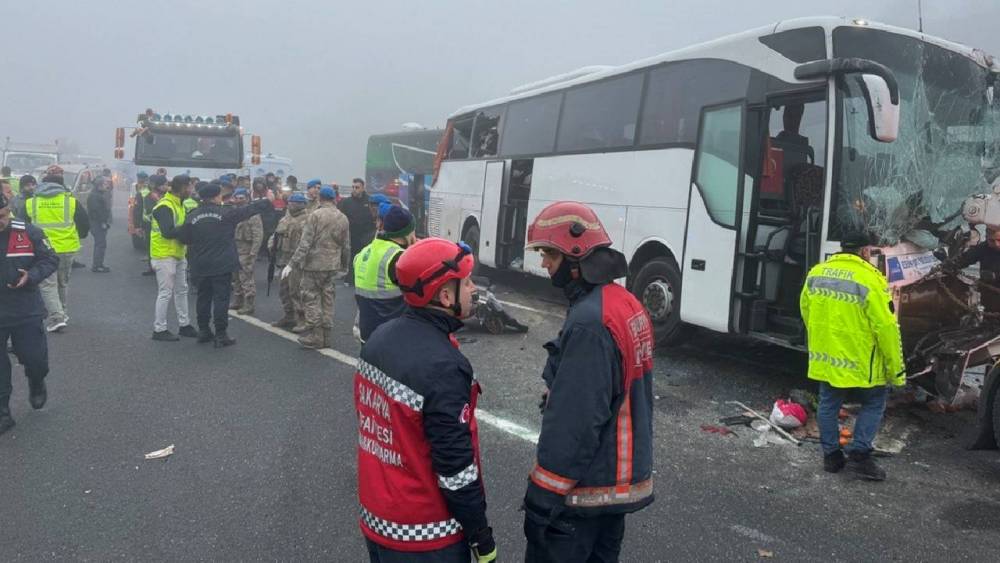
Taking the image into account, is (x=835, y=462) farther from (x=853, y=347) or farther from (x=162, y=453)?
(x=162, y=453)

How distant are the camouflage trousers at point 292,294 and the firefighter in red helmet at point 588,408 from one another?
6036 millimetres

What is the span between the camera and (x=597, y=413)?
2.19 meters

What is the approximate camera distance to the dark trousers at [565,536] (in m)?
2.24

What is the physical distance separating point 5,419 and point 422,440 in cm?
460

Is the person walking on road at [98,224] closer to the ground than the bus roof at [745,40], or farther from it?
closer to the ground

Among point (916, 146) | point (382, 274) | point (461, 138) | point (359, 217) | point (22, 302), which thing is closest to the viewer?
point (382, 274)

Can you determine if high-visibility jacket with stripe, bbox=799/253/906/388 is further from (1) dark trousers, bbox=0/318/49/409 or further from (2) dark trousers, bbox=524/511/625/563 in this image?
(1) dark trousers, bbox=0/318/49/409

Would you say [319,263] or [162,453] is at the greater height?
[319,263]

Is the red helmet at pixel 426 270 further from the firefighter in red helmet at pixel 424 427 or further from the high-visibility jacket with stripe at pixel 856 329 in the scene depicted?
the high-visibility jacket with stripe at pixel 856 329

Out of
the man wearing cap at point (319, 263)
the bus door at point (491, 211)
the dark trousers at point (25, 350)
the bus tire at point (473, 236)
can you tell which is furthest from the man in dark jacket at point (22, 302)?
the bus tire at point (473, 236)

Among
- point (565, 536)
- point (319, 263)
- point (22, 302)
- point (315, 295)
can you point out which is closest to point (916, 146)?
point (565, 536)

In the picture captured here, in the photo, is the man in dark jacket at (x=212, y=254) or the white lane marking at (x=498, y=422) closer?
the white lane marking at (x=498, y=422)

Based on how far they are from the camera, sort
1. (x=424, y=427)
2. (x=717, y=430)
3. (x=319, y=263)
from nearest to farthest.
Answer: (x=424, y=427) → (x=717, y=430) → (x=319, y=263)

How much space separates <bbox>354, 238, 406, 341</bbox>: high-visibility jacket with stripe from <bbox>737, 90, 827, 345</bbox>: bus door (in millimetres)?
3613
